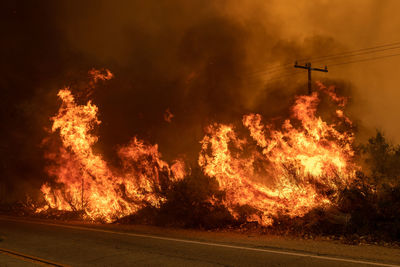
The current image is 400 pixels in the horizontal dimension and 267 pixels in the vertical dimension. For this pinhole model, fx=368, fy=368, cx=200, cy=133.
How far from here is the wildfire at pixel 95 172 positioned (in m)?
14.6

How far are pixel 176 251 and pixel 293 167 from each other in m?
5.14

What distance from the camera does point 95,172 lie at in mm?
16281

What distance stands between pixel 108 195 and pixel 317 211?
347 inches

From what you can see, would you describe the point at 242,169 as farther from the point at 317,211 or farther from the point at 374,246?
the point at 374,246

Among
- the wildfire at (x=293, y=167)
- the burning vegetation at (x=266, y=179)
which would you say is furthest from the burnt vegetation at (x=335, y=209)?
the wildfire at (x=293, y=167)

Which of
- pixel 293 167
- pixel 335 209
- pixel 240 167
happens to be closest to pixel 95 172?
pixel 240 167

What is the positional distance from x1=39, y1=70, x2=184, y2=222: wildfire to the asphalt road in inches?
135

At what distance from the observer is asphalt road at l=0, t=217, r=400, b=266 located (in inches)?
278

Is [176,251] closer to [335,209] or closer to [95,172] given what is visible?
[335,209]

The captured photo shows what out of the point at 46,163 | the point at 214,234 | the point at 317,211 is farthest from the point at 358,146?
the point at 46,163

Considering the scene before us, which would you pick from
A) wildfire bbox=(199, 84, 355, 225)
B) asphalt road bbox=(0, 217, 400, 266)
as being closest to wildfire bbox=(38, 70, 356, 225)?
wildfire bbox=(199, 84, 355, 225)

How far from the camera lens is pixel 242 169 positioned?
12258 mm

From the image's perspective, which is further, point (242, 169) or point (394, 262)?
point (242, 169)

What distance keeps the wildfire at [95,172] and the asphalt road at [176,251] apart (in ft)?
11.3
